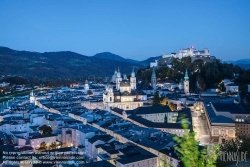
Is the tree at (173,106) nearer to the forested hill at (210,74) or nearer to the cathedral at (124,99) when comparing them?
the cathedral at (124,99)

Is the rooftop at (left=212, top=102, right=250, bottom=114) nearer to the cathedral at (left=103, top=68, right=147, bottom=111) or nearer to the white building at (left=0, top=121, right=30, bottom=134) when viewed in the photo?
the cathedral at (left=103, top=68, right=147, bottom=111)

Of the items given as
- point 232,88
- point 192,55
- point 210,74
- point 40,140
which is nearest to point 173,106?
point 232,88

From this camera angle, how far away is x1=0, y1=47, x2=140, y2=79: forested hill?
112 m

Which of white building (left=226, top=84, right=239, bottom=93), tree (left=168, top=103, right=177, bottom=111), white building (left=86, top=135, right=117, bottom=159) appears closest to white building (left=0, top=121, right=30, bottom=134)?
white building (left=86, top=135, right=117, bottom=159)

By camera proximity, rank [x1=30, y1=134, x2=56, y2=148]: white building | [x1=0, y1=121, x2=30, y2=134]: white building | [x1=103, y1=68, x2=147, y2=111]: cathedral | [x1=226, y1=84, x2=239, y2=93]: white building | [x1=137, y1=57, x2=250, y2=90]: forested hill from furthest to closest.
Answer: [x1=137, y1=57, x2=250, y2=90]: forested hill < [x1=226, y1=84, x2=239, y2=93]: white building < [x1=103, y1=68, x2=147, y2=111]: cathedral < [x1=0, y1=121, x2=30, y2=134]: white building < [x1=30, y1=134, x2=56, y2=148]: white building

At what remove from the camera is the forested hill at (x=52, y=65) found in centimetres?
11231

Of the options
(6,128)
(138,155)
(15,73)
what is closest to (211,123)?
(138,155)

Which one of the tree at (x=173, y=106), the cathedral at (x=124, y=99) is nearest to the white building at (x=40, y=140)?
the cathedral at (x=124, y=99)

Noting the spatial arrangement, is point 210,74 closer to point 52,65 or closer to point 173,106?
point 173,106

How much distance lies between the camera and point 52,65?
134 meters

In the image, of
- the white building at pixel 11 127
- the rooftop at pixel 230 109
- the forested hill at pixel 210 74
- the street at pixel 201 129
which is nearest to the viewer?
the street at pixel 201 129

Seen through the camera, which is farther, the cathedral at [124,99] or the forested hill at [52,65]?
the forested hill at [52,65]

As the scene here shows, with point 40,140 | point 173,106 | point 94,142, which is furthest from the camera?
point 173,106

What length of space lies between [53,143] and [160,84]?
29548mm
